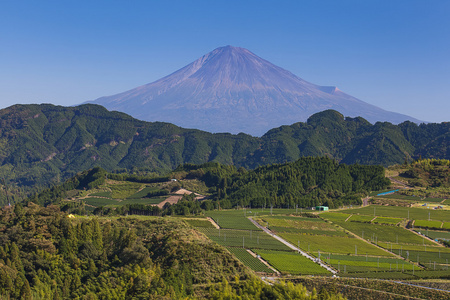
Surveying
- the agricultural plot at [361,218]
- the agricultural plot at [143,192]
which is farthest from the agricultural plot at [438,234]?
the agricultural plot at [143,192]

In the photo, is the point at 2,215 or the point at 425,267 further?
the point at 2,215

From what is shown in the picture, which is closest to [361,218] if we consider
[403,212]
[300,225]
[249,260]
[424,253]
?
[403,212]

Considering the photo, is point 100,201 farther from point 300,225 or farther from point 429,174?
point 429,174

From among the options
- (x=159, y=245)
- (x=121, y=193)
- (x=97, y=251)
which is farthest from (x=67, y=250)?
(x=121, y=193)

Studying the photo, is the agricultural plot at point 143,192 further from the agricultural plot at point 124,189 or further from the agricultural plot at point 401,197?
the agricultural plot at point 401,197

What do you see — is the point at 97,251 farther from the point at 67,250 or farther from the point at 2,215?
the point at 2,215

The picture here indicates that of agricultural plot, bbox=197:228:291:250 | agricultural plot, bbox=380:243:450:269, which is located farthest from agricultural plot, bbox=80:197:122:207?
agricultural plot, bbox=380:243:450:269

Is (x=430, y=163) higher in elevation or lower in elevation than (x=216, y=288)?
higher

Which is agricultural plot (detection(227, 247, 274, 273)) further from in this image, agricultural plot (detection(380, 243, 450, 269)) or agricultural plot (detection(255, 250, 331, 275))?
agricultural plot (detection(380, 243, 450, 269))
